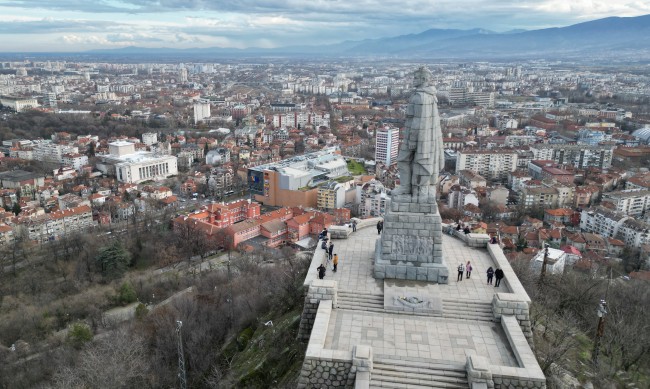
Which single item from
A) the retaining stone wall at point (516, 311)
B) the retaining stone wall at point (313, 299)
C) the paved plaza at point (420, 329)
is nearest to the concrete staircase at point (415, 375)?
the paved plaza at point (420, 329)

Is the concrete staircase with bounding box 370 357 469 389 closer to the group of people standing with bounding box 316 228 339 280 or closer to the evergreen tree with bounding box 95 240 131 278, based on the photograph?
the group of people standing with bounding box 316 228 339 280

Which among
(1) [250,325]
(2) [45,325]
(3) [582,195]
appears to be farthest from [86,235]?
(3) [582,195]

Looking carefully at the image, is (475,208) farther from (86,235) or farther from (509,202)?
(86,235)

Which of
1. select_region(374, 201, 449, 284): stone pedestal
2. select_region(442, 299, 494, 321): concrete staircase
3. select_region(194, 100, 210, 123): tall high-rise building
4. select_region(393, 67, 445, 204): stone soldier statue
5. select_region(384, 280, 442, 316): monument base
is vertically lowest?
select_region(194, 100, 210, 123): tall high-rise building

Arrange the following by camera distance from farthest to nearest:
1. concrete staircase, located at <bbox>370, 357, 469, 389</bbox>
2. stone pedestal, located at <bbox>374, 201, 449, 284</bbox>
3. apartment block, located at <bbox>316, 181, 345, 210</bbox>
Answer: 1. apartment block, located at <bbox>316, 181, 345, 210</bbox>
2. stone pedestal, located at <bbox>374, 201, 449, 284</bbox>
3. concrete staircase, located at <bbox>370, 357, 469, 389</bbox>

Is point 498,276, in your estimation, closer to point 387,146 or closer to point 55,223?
point 55,223

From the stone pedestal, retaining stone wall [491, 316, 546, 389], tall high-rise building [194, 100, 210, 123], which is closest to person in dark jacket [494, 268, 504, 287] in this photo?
the stone pedestal

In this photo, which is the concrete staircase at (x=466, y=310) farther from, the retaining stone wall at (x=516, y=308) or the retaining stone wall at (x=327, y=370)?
the retaining stone wall at (x=327, y=370)
